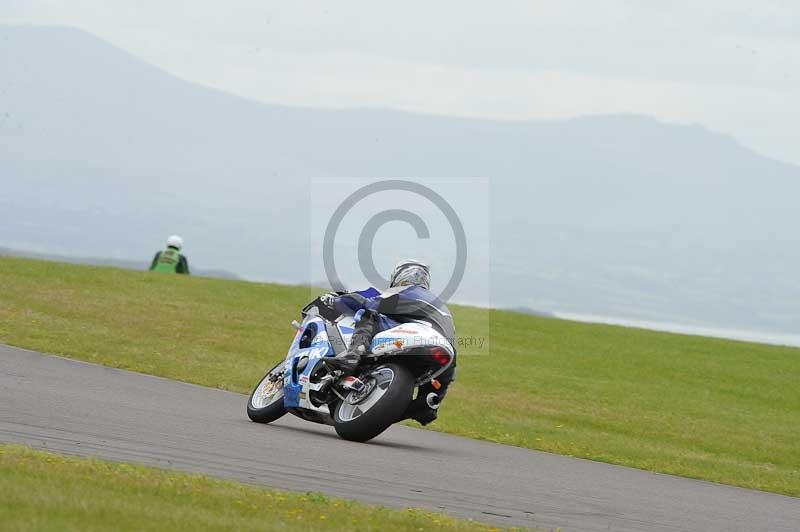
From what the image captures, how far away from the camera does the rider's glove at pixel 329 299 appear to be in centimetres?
1481

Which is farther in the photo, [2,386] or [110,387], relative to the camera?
[110,387]

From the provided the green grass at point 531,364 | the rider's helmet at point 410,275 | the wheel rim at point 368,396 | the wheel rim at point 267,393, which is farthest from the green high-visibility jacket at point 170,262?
the wheel rim at point 368,396

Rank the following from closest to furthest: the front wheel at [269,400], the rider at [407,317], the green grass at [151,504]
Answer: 1. the green grass at [151,504]
2. the rider at [407,317]
3. the front wheel at [269,400]

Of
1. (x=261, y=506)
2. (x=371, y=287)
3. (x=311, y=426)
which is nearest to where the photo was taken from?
(x=261, y=506)

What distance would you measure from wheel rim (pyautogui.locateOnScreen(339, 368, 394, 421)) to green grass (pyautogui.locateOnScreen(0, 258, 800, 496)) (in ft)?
13.8

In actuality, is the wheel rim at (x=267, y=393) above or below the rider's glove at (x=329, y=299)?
below

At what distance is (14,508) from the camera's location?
766 centimetres

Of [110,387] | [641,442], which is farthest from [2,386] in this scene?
[641,442]

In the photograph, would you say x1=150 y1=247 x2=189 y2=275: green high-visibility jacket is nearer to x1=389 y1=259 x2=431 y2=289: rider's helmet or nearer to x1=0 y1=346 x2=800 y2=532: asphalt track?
x1=0 y1=346 x2=800 y2=532: asphalt track

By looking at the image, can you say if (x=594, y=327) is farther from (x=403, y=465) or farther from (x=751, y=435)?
(x=403, y=465)

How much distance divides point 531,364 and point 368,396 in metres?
15.6

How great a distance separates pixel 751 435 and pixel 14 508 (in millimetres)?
16544

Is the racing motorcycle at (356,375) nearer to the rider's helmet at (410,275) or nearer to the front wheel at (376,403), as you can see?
the front wheel at (376,403)

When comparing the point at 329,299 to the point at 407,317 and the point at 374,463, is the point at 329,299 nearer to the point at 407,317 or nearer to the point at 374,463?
the point at 407,317
